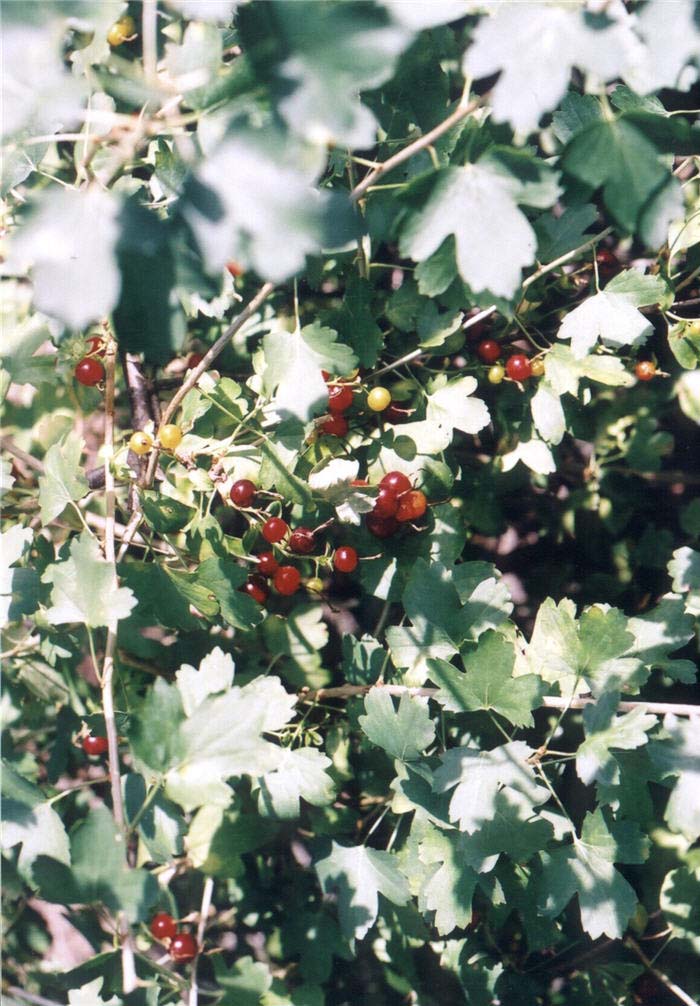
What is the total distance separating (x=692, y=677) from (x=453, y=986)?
1118 millimetres

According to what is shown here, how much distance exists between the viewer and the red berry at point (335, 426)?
5.45ft

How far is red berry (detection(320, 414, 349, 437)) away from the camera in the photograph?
1.66 metres

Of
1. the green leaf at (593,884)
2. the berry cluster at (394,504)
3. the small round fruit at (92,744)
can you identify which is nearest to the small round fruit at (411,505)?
the berry cluster at (394,504)

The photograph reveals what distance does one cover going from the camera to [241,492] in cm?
157

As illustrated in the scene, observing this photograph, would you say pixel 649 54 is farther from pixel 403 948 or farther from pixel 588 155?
pixel 403 948

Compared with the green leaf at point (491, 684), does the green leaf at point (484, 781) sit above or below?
below

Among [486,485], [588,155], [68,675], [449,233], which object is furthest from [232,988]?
[588,155]

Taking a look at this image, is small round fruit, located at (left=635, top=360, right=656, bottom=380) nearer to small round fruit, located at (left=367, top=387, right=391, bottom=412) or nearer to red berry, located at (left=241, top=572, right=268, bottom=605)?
small round fruit, located at (left=367, top=387, right=391, bottom=412)

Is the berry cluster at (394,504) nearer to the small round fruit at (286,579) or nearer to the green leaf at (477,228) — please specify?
the small round fruit at (286,579)

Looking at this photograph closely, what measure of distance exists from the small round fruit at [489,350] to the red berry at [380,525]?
1.68 feet

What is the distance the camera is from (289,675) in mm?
1906

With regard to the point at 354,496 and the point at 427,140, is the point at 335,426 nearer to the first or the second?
the point at 354,496

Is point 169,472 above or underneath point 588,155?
underneath

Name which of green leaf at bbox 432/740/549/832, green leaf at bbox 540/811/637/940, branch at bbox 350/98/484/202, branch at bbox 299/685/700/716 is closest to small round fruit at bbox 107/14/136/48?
branch at bbox 350/98/484/202
